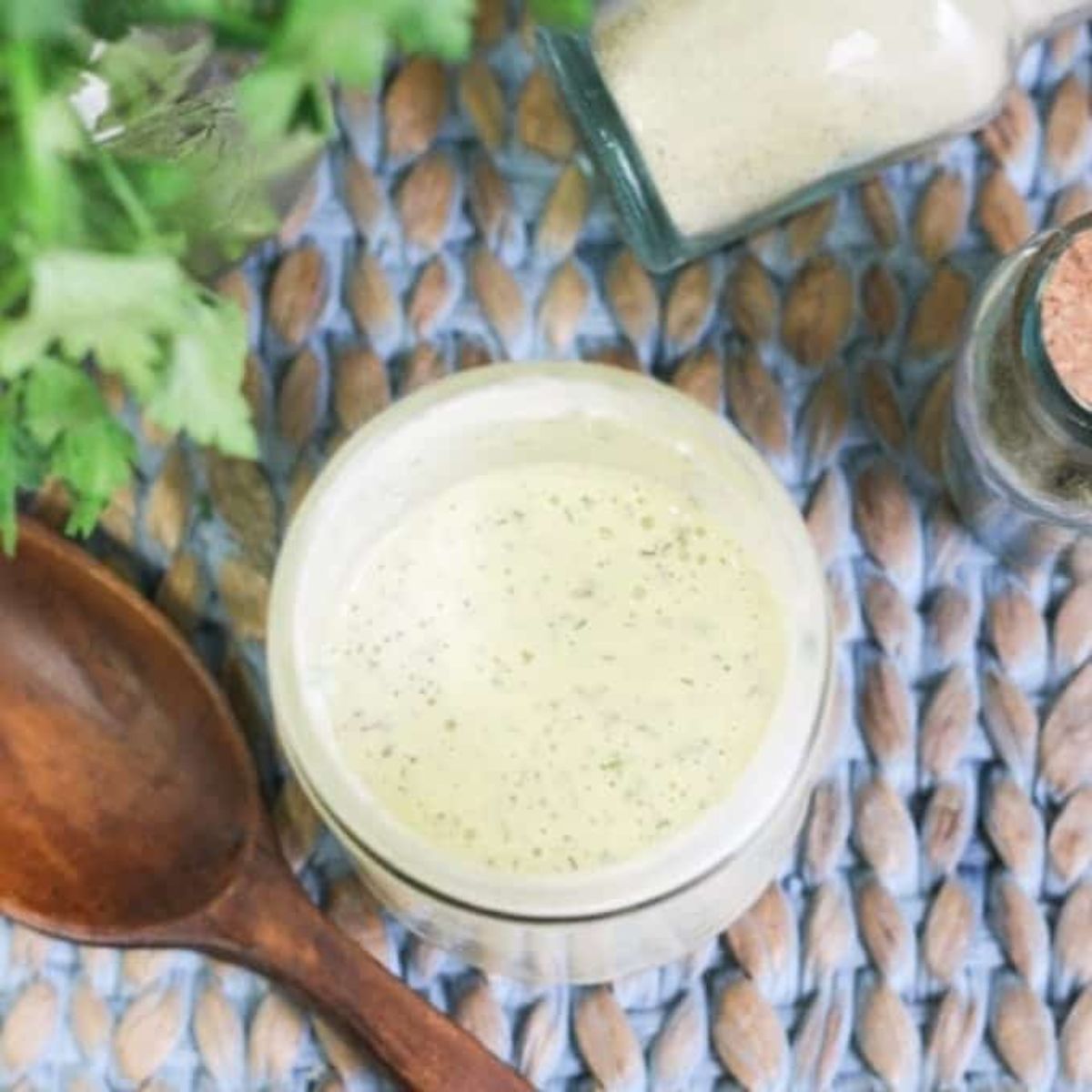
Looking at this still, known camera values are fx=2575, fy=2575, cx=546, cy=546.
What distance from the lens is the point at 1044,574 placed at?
0.83m

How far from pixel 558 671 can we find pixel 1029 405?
158 mm

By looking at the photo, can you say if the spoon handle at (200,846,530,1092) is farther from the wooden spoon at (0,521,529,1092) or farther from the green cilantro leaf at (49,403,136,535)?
the green cilantro leaf at (49,403,136,535)

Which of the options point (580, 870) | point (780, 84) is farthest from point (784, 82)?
point (580, 870)

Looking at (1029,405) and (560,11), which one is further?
(1029,405)

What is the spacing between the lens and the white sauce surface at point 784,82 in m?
0.77

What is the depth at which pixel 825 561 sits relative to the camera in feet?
2.71

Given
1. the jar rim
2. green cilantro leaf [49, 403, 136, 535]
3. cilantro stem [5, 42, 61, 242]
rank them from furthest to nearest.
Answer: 1. the jar rim
2. green cilantro leaf [49, 403, 136, 535]
3. cilantro stem [5, 42, 61, 242]

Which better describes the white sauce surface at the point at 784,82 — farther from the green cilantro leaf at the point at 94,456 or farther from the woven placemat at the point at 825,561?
the green cilantro leaf at the point at 94,456

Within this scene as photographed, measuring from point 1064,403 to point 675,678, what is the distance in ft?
0.46

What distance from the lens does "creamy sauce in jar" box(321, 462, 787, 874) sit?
2.47ft

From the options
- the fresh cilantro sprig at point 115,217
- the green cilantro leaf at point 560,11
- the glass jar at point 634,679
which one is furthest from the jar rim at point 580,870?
the green cilantro leaf at point 560,11

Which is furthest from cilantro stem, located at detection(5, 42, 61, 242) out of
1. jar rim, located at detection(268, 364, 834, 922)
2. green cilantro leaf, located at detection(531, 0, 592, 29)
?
jar rim, located at detection(268, 364, 834, 922)

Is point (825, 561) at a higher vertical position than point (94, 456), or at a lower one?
lower

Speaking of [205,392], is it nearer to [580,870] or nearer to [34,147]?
[34,147]
